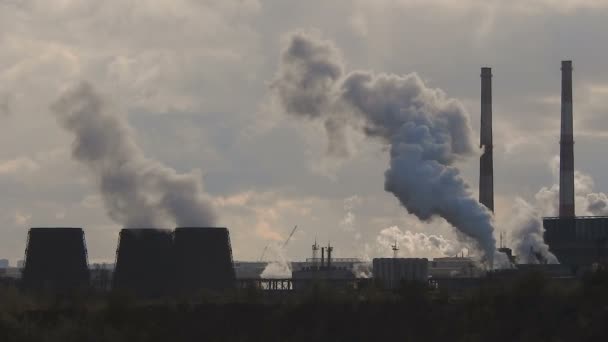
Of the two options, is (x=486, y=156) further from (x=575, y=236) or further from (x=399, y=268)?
(x=399, y=268)

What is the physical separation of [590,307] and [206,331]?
21.1 metres

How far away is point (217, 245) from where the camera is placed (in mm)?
Answer: 96688

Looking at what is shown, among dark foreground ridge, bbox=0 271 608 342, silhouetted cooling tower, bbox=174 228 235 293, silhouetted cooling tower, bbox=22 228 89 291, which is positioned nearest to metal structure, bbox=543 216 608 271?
silhouetted cooling tower, bbox=174 228 235 293

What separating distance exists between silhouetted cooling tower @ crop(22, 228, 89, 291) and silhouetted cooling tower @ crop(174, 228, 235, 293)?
315 inches

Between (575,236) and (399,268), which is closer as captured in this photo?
(399,268)

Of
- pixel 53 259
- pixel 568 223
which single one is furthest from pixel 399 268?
pixel 568 223

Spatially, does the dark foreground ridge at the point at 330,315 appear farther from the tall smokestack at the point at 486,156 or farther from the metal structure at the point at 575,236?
the metal structure at the point at 575,236

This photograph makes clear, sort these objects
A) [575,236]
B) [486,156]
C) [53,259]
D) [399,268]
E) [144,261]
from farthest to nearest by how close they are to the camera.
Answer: [575,236]
[486,156]
[399,268]
[53,259]
[144,261]

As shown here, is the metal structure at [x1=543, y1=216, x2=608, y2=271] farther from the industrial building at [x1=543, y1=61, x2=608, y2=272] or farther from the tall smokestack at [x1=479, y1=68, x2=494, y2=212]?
the tall smokestack at [x1=479, y1=68, x2=494, y2=212]

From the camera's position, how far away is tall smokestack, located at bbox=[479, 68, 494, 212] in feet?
454

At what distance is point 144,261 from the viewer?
97.3m

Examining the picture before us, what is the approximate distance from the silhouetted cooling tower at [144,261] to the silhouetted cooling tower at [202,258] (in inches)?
38.5

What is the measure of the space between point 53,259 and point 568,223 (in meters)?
69.8

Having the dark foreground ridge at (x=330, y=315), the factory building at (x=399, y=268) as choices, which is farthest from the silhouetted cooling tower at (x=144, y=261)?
the factory building at (x=399, y=268)
